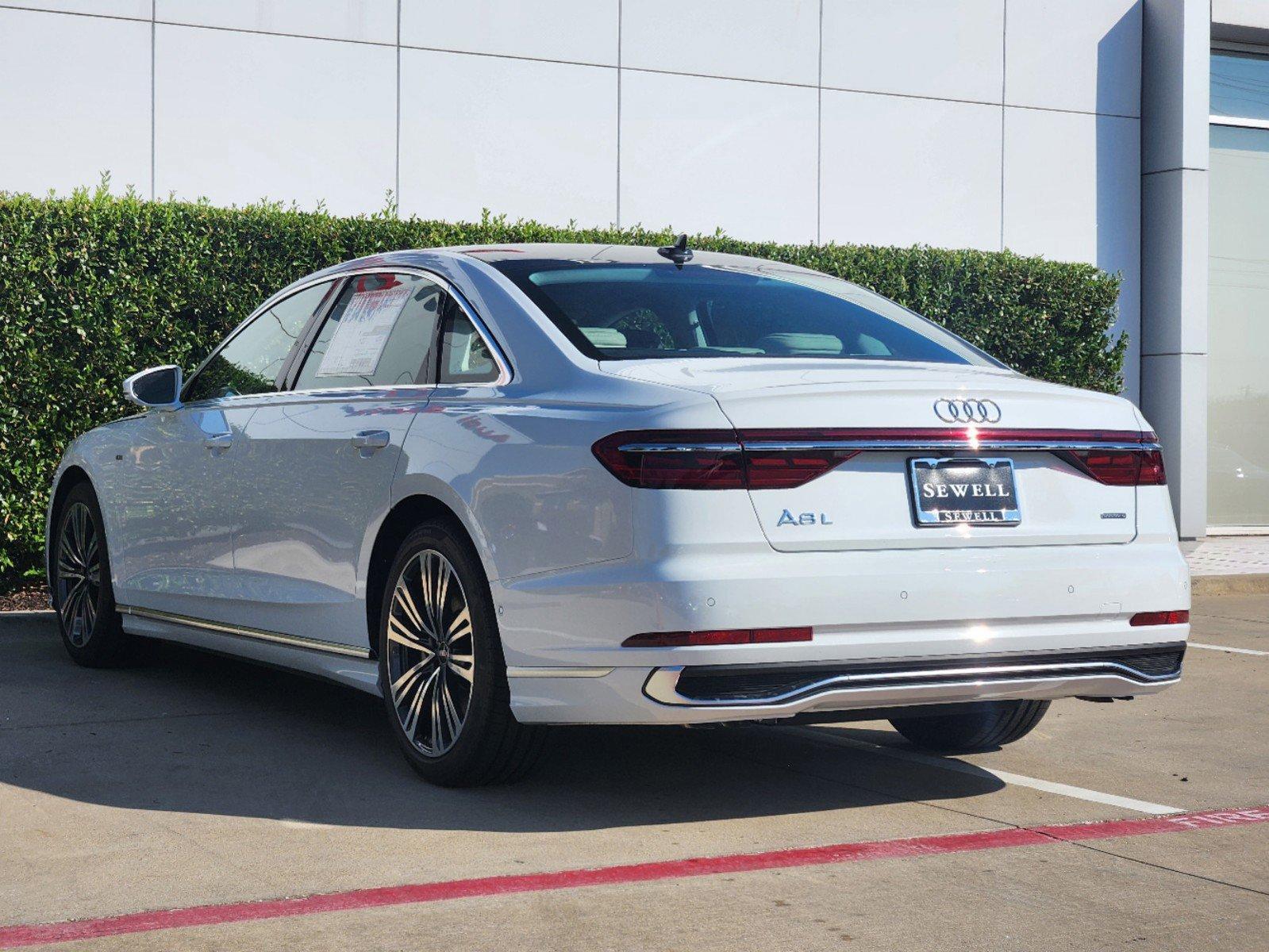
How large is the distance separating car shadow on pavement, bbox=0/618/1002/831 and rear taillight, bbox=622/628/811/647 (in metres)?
0.67

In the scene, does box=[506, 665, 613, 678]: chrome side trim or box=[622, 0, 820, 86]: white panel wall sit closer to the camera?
box=[506, 665, 613, 678]: chrome side trim

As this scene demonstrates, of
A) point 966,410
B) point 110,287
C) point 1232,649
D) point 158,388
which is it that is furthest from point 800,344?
point 110,287

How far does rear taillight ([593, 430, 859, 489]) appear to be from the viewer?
173 inches

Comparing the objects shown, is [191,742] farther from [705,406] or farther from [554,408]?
[705,406]

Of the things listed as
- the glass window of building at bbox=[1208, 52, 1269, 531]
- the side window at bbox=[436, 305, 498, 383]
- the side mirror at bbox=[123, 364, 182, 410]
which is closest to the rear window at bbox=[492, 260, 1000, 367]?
the side window at bbox=[436, 305, 498, 383]

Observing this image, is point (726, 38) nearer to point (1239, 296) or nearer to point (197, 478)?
point (1239, 296)

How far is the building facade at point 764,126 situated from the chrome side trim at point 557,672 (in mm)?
8567

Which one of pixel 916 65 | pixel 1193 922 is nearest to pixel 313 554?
pixel 1193 922

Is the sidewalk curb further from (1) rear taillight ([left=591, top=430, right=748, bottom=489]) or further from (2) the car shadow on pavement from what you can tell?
(1) rear taillight ([left=591, top=430, right=748, bottom=489])

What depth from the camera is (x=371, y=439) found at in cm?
546

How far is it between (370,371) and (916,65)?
10712 millimetres

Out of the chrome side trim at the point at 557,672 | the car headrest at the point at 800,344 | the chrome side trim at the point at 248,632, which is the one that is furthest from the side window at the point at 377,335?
the chrome side trim at the point at 557,672

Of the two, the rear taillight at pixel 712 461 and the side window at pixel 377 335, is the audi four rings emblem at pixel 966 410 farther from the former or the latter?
the side window at pixel 377 335

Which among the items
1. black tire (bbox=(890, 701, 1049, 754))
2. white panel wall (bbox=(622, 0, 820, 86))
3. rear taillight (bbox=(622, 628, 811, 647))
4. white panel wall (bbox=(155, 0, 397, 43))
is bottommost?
black tire (bbox=(890, 701, 1049, 754))
